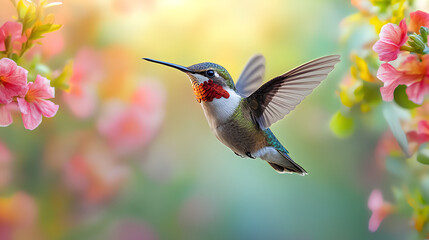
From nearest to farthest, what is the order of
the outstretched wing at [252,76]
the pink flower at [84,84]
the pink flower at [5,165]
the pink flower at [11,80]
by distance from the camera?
the pink flower at [11,80]
the outstretched wing at [252,76]
the pink flower at [84,84]
the pink flower at [5,165]

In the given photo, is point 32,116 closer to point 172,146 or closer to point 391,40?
point 391,40

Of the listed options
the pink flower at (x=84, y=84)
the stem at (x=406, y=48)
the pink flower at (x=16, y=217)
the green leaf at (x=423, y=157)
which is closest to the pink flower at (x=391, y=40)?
the stem at (x=406, y=48)

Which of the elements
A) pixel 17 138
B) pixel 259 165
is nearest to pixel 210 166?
pixel 259 165

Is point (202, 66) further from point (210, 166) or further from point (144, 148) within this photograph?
point (210, 166)

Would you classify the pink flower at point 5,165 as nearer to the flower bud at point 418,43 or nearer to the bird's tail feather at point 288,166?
the bird's tail feather at point 288,166

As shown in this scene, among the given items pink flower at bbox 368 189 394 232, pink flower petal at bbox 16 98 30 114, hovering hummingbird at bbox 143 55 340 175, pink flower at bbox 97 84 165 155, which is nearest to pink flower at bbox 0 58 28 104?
pink flower petal at bbox 16 98 30 114

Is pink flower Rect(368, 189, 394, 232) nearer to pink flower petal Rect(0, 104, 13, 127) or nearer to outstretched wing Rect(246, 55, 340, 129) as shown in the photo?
outstretched wing Rect(246, 55, 340, 129)

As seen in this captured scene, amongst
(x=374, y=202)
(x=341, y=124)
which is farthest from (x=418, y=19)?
(x=374, y=202)
